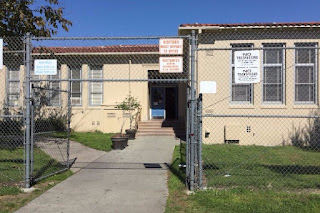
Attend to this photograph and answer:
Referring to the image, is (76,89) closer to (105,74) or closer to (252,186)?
(105,74)

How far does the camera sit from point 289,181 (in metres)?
6.59

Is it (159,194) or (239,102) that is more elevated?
(239,102)

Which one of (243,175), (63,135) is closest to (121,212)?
(243,175)

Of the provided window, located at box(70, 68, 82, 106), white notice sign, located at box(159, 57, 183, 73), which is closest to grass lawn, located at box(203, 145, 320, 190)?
white notice sign, located at box(159, 57, 183, 73)

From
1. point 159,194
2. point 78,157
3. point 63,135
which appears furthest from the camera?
point 63,135

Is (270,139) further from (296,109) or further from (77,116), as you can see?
(77,116)

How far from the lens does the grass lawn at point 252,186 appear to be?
521cm

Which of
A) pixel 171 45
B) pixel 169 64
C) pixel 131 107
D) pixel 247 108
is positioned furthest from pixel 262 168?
pixel 131 107

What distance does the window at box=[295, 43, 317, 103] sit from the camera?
12.4 m

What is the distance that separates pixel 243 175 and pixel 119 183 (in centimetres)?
271

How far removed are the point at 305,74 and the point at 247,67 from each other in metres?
7.76

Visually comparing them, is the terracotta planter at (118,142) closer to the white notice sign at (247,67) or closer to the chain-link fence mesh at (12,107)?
the chain-link fence mesh at (12,107)

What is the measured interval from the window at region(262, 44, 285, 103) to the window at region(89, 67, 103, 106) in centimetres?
906

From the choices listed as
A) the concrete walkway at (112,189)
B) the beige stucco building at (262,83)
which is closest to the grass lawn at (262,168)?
the concrete walkway at (112,189)
